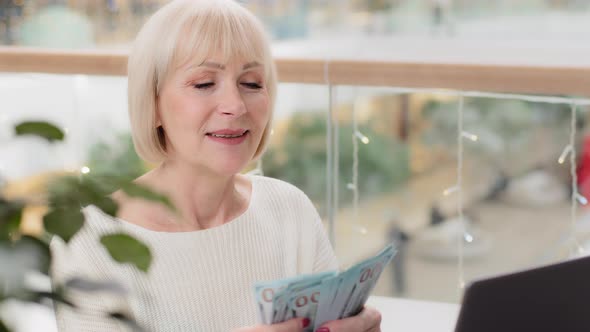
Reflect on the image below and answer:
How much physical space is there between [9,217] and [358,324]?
735 millimetres

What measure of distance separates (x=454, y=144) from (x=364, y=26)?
2.19m

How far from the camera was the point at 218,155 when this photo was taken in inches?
48.4

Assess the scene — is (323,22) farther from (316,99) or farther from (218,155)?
(218,155)

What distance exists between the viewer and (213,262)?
1299mm

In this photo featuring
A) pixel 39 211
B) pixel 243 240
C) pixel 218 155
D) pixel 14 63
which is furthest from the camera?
pixel 14 63

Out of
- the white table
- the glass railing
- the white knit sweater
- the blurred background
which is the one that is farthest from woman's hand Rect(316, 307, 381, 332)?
the blurred background

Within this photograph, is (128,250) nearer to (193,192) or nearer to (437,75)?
(193,192)

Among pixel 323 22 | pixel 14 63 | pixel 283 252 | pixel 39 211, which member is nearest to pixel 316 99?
pixel 323 22

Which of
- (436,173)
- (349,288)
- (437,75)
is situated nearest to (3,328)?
(349,288)

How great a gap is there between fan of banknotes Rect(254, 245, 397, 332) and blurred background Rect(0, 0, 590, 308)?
21.5 ft

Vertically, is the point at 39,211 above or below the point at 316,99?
above

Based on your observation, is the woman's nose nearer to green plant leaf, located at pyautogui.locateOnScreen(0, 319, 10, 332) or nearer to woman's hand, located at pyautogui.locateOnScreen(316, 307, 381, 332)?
woman's hand, located at pyautogui.locateOnScreen(316, 307, 381, 332)

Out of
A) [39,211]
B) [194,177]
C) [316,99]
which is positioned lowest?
[316,99]

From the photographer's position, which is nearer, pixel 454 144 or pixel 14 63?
pixel 14 63
